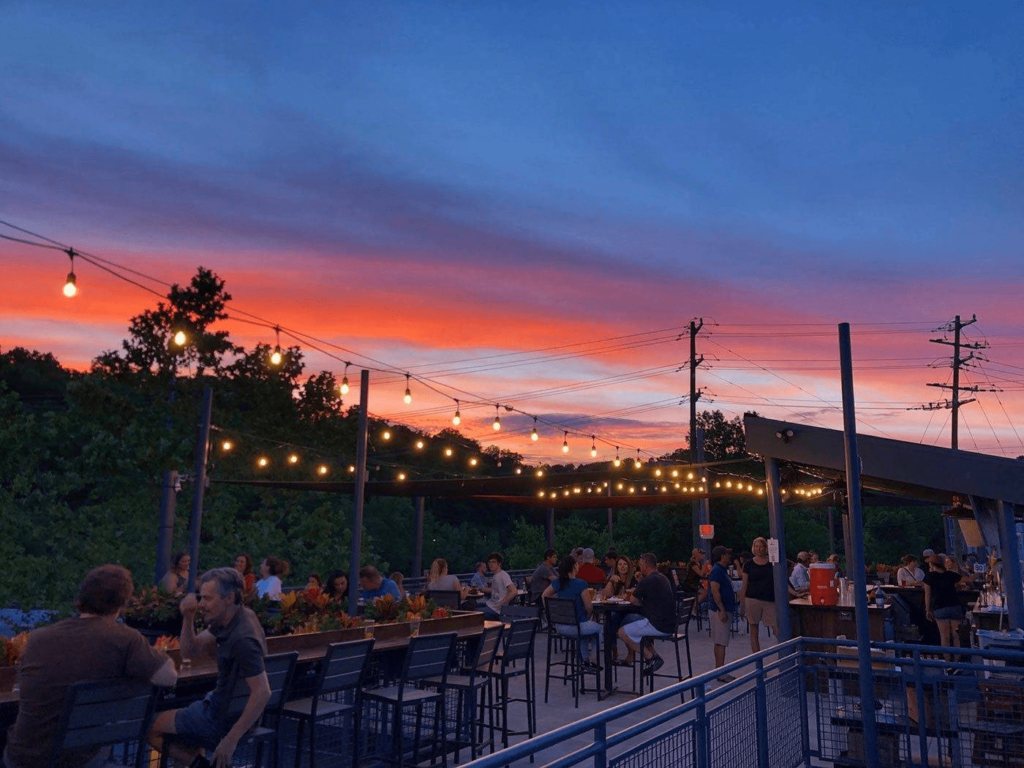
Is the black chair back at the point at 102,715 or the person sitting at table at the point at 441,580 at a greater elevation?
the person sitting at table at the point at 441,580

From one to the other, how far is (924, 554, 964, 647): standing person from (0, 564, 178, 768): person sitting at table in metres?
9.75

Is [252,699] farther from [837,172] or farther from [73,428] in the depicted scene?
[73,428]

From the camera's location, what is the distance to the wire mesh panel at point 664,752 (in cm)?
354

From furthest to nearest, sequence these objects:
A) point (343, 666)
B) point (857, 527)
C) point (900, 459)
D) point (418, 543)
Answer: point (418, 543) → point (900, 459) → point (343, 666) → point (857, 527)

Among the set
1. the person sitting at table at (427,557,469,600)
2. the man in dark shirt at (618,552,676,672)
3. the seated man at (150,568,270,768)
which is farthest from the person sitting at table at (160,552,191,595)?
the seated man at (150,568,270,768)

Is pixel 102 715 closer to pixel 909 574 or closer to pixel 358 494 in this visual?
pixel 358 494

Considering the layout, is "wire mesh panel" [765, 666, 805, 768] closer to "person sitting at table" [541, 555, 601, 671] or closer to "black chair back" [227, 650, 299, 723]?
"black chair back" [227, 650, 299, 723]

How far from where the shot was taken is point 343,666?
5828 mm

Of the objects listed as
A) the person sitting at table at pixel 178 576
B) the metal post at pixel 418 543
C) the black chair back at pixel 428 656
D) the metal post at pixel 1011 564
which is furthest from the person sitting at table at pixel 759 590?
the metal post at pixel 418 543

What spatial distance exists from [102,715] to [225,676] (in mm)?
530

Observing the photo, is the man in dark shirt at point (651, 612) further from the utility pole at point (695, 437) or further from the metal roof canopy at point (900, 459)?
the utility pole at point (695, 437)

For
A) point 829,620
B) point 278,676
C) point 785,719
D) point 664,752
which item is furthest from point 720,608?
point 664,752

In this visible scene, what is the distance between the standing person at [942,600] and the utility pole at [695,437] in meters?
13.9

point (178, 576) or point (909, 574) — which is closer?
point (178, 576)
